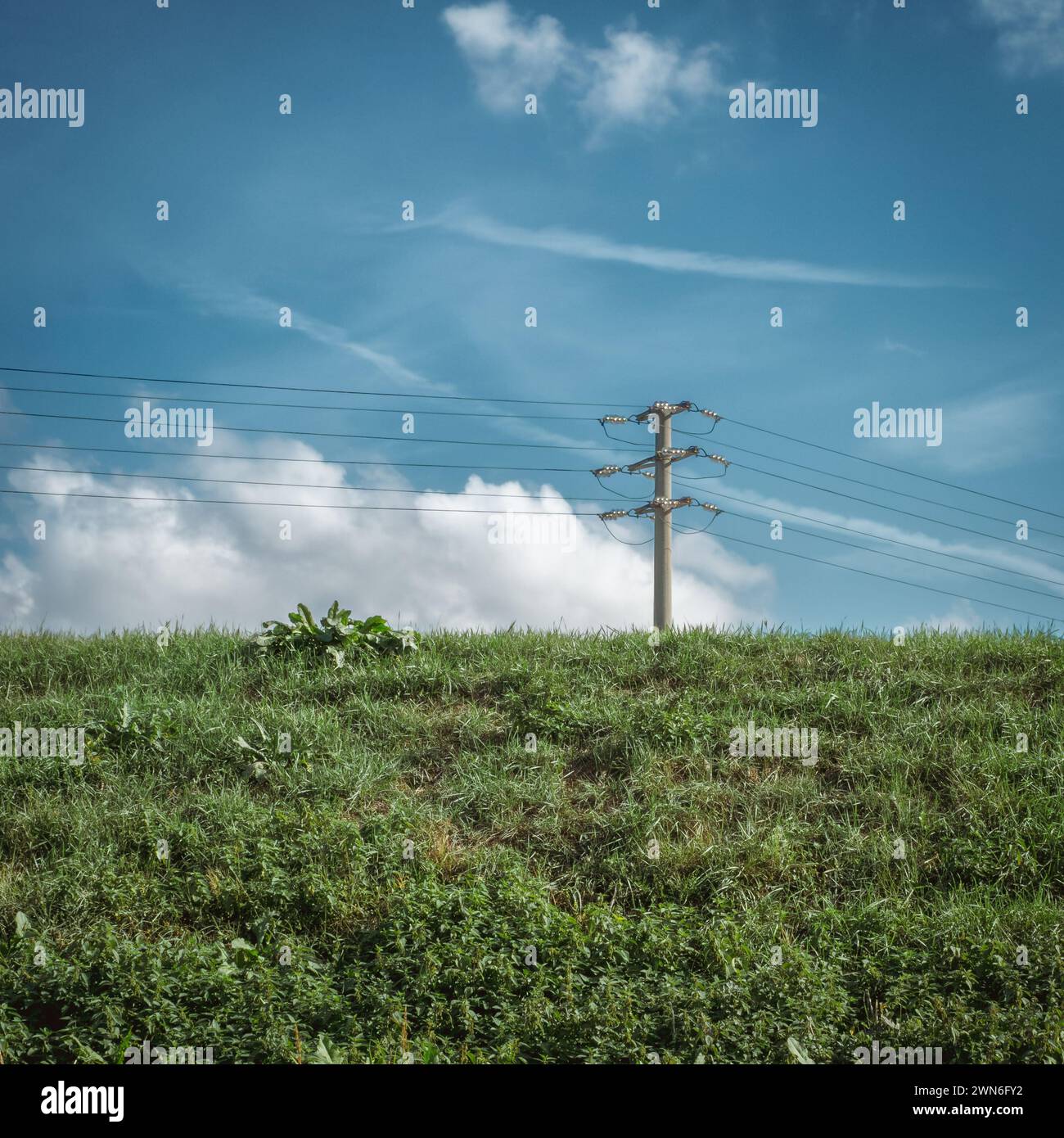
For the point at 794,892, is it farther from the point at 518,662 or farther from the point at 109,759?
the point at 109,759

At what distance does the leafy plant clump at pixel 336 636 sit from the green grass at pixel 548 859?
308 mm

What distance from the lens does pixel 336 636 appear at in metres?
11.0

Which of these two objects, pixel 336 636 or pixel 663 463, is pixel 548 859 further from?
pixel 663 463

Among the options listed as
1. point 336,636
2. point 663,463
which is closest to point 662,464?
point 663,463

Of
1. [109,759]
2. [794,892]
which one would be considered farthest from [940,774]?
[109,759]

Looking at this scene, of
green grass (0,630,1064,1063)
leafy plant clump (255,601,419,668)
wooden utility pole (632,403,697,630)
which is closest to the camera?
green grass (0,630,1064,1063)

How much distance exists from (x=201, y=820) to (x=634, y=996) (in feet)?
13.4

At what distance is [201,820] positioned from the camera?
7.82 metres

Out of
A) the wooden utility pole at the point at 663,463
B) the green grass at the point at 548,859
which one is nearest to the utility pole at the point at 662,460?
the wooden utility pole at the point at 663,463

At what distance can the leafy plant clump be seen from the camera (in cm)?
1096

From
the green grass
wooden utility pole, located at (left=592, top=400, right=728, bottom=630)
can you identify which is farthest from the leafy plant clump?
wooden utility pole, located at (left=592, top=400, right=728, bottom=630)

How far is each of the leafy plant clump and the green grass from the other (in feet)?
1.01

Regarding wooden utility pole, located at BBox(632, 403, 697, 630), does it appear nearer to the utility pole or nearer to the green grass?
the utility pole

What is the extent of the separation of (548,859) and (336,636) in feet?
15.2
